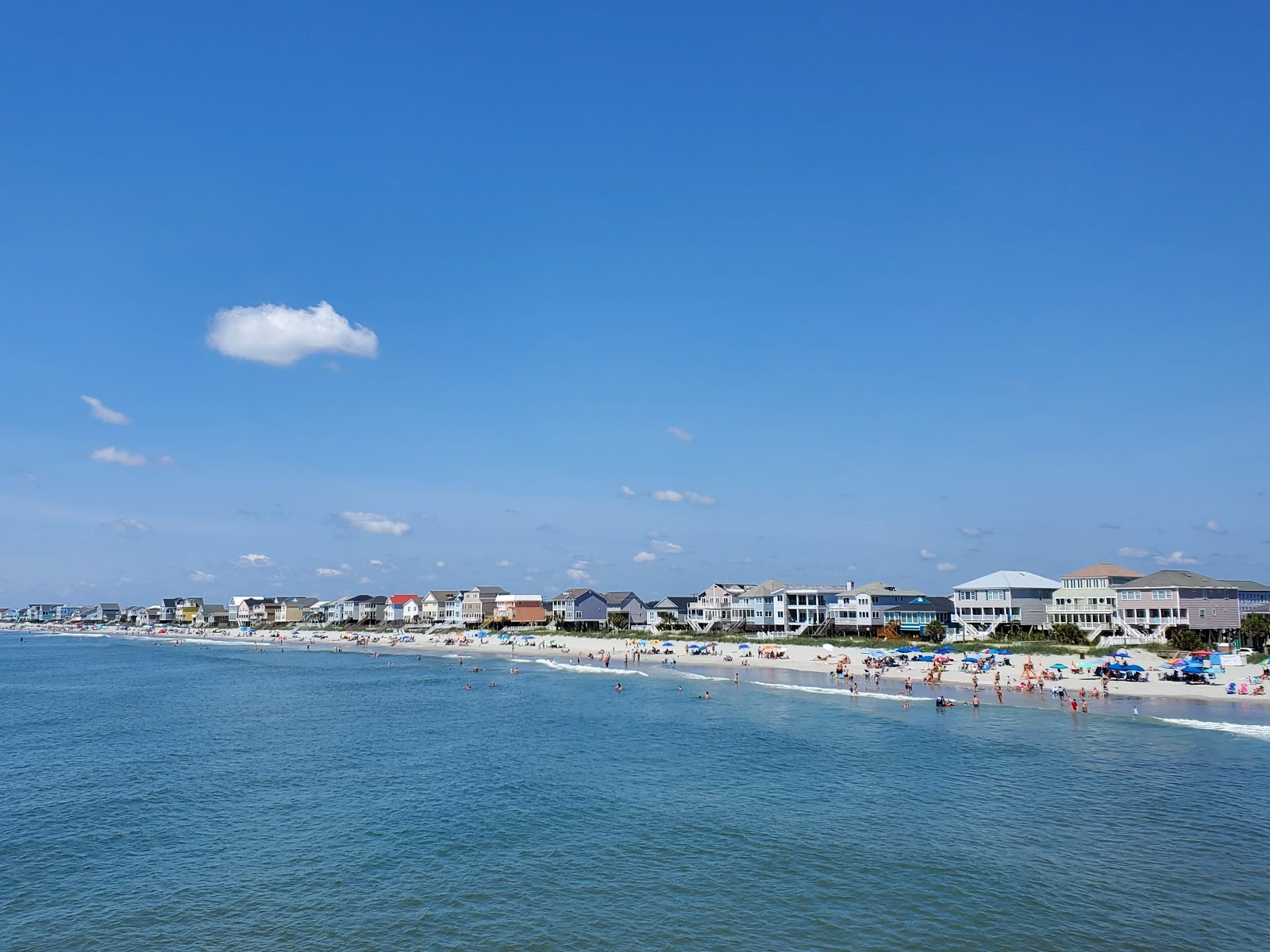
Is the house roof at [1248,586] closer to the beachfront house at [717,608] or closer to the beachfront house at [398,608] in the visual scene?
the beachfront house at [717,608]

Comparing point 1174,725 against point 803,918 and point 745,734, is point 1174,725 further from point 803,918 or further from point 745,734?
point 803,918

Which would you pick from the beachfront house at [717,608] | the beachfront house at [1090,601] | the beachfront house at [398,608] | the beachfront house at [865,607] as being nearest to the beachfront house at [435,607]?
the beachfront house at [398,608]

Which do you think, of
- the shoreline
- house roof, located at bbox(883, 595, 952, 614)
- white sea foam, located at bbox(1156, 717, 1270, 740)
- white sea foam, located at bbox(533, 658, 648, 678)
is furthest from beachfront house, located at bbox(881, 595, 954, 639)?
white sea foam, located at bbox(1156, 717, 1270, 740)

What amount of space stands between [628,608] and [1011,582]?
246 feet

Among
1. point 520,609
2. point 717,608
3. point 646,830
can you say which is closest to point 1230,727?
point 646,830

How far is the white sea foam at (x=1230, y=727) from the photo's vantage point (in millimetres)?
45031

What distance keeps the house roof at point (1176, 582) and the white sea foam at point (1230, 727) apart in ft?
123

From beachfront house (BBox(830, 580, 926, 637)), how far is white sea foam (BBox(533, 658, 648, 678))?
36.3 meters

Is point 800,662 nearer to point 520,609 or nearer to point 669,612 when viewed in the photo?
point 669,612

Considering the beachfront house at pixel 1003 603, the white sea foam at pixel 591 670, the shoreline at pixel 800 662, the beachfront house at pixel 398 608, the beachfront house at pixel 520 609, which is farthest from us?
the beachfront house at pixel 398 608

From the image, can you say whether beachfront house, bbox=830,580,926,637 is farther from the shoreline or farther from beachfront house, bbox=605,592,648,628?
beachfront house, bbox=605,592,648,628

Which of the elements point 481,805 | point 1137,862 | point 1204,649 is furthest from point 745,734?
point 1204,649

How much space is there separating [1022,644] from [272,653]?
111127 millimetres

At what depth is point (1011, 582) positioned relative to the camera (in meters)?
97.4
